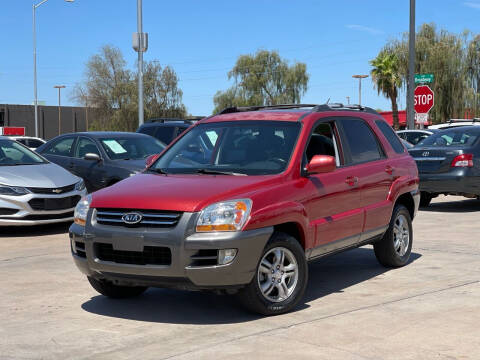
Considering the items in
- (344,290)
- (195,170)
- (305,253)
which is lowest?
(344,290)

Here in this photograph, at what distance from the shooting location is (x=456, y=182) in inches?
504

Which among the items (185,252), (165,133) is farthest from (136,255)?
(165,133)

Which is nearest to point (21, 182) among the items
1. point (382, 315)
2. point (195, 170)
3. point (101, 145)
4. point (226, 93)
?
point (101, 145)

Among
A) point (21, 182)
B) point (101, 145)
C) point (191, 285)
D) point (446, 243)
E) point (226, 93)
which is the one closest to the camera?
point (191, 285)

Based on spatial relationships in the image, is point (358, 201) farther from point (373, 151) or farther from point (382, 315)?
Result: point (382, 315)

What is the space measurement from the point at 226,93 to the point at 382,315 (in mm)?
58107

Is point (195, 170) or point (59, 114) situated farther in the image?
point (59, 114)

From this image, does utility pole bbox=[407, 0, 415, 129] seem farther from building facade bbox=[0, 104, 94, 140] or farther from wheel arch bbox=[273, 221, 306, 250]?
building facade bbox=[0, 104, 94, 140]

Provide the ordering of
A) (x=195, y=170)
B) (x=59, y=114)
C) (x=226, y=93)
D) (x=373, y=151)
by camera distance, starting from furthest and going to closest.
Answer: (x=59, y=114) < (x=226, y=93) < (x=373, y=151) < (x=195, y=170)

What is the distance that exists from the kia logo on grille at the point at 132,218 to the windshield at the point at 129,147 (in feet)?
23.0

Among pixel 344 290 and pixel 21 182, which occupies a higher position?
pixel 21 182

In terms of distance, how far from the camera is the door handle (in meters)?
6.68

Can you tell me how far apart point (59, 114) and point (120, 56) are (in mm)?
20781

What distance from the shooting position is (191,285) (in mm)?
5305
